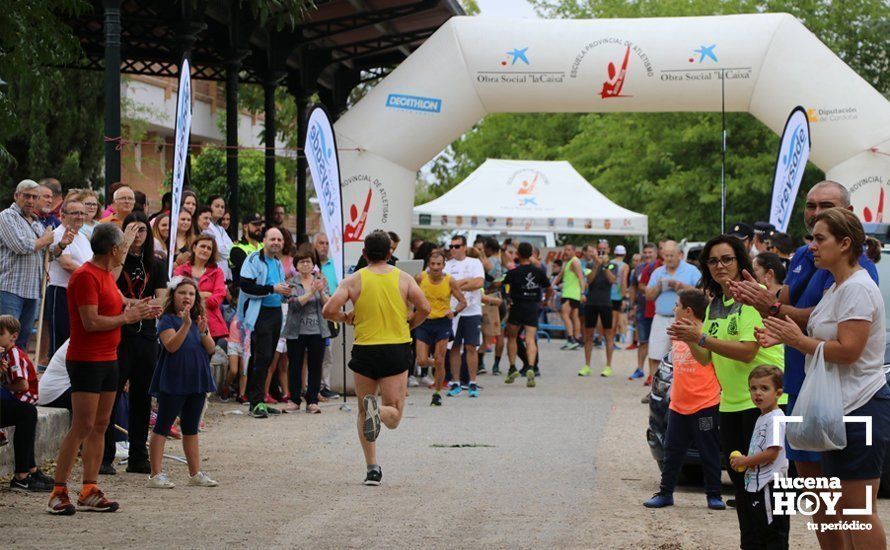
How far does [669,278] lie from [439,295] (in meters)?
2.82

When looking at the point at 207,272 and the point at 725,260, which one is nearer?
the point at 725,260

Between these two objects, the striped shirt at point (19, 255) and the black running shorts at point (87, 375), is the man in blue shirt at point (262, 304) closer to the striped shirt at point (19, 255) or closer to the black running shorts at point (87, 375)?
the striped shirt at point (19, 255)

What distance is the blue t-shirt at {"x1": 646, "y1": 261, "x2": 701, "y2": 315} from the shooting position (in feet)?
56.1

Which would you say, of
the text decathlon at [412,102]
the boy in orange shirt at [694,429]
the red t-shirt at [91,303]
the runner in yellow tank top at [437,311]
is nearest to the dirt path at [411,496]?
the boy in orange shirt at [694,429]

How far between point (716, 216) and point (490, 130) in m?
15.4

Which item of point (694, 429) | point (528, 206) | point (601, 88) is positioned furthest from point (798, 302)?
point (528, 206)

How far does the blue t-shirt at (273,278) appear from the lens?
49.2 ft

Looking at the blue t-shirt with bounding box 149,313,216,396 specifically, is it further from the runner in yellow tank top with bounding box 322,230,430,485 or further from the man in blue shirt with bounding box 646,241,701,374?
the man in blue shirt with bounding box 646,241,701,374

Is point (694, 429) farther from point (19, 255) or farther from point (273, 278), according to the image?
point (273, 278)

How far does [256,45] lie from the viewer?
74.5 feet

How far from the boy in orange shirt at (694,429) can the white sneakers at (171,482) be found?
10.3 ft

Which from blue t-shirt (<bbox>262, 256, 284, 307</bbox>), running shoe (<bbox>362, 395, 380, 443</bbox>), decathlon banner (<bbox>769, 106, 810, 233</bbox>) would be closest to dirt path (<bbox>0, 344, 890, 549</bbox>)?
running shoe (<bbox>362, 395, 380, 443</bbox>)

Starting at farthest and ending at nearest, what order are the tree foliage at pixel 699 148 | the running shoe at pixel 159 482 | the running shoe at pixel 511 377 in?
the tree foliage at pixel 699 148
the running shoe at pixel 511 377
the running shoe at pixel 159 482

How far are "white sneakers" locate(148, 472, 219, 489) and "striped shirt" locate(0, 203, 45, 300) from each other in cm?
260
